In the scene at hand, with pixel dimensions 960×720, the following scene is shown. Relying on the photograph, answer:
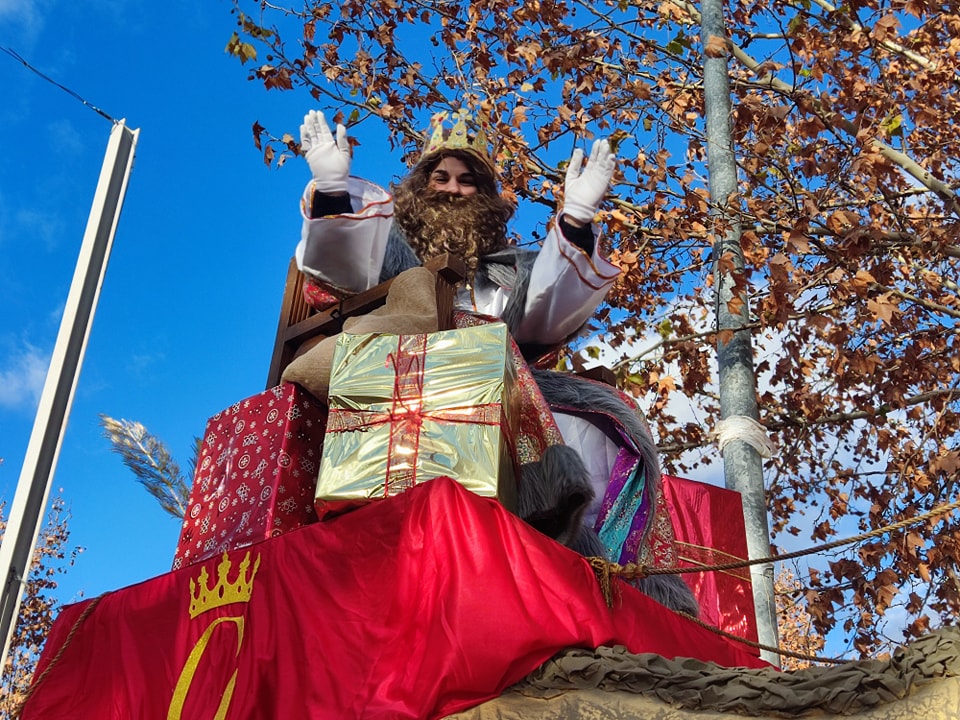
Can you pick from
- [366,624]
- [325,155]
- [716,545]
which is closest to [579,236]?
[325,155]

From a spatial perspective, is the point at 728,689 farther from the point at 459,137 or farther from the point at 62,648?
the point at 459,137

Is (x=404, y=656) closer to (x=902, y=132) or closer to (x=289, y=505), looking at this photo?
(x=289, y=505)

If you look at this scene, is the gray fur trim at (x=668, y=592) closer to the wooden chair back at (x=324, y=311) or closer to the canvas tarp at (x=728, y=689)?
the canvas tarp at (x=728, y=689)

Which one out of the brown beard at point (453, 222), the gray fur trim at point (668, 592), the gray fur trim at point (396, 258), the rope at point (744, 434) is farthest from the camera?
the rope at point (744, 434)

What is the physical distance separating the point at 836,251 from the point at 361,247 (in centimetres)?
366

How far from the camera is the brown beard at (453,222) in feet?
13.3

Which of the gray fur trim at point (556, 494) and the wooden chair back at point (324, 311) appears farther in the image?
the wooden chair back at point (324, 311)

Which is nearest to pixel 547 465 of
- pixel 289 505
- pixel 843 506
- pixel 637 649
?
pixel 637 649

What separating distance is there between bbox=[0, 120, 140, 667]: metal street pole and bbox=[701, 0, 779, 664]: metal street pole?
2.86 metres

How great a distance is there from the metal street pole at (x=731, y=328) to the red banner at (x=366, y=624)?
131 cm

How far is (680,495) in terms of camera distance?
4.96 m

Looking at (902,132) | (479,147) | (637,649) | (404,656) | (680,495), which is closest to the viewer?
(404,656)

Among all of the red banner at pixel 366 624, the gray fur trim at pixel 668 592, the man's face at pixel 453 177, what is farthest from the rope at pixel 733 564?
the man's face at pixel 453 177

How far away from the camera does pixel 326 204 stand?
3385 millimetres
